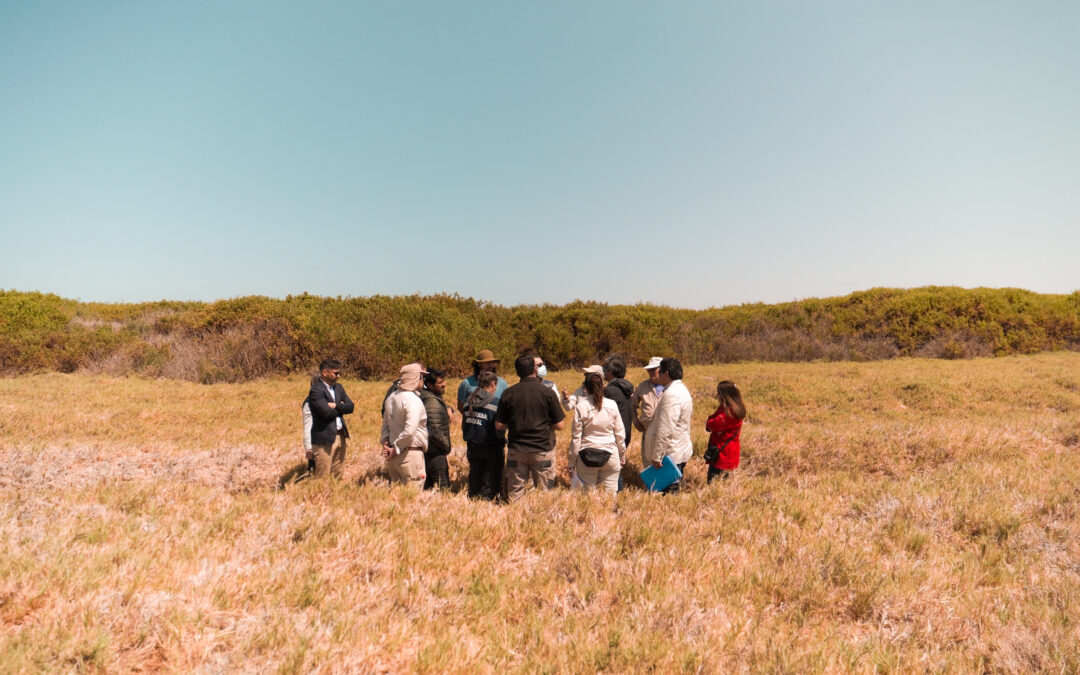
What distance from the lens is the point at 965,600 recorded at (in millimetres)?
3838

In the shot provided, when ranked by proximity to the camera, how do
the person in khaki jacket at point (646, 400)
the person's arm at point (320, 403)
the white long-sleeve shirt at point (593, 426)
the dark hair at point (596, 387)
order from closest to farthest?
the dark hair at point (596, 387) → the white long-sleeve shirt at point (593, 426) → the person's arm at point (320, 403) → the person in khaki jacket at point (646, 400)

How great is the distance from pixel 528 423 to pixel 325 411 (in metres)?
2.80


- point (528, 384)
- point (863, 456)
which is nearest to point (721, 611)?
point (528, 384)

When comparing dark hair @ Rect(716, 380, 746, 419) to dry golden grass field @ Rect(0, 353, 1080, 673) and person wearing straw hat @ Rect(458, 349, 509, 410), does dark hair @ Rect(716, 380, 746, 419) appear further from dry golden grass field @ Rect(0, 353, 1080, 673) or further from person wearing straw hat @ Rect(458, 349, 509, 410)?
person wearing straw hat @ Rect(458, 349, 509, 410)

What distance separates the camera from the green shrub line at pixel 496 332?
18266 millimetres

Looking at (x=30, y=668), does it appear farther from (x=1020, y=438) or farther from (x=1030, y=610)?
(x=1020, y=438)

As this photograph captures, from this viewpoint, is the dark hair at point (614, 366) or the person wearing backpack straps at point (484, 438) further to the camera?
the dark hair at point (614, 366)

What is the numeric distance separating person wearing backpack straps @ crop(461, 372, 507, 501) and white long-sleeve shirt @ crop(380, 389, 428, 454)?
1.80 feet

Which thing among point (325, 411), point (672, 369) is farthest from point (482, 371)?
point (672, 369)

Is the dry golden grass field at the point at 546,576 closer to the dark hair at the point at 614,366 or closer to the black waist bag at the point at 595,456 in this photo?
the black waist bag at the point at 595,456

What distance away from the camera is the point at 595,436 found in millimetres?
6414

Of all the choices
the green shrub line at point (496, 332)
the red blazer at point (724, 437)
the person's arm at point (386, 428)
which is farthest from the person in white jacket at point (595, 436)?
the green shrub line at point (496, 332)

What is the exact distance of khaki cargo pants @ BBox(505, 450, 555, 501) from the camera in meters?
6.60

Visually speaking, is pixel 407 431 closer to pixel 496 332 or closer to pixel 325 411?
pixel 325 411
